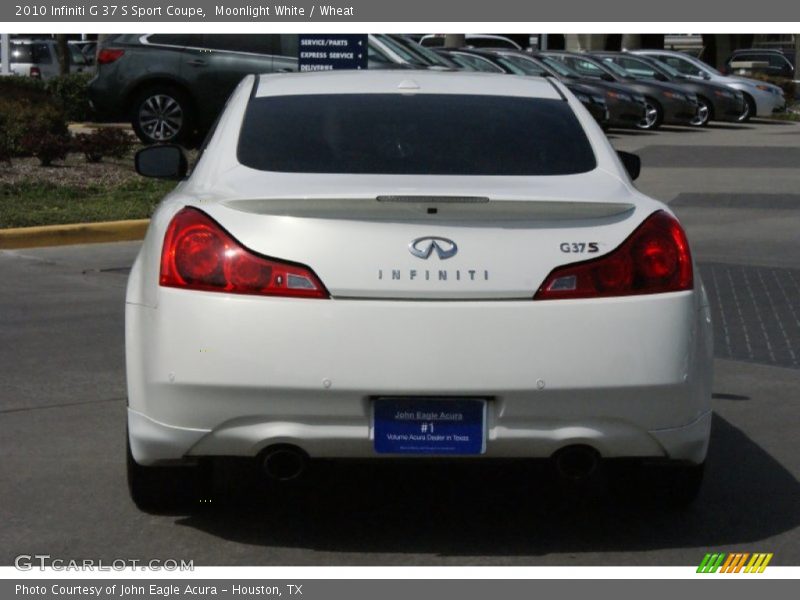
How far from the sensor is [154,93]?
21078 millimetres

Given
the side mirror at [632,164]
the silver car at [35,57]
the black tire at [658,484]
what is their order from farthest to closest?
the silver car at [35,57] → the side mirror at [632,164] → the black tire at [658,484]

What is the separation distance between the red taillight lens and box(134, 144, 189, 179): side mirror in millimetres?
15036

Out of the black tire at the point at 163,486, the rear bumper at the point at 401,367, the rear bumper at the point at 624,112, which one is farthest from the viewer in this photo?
the rear bumper at the point at 624,112

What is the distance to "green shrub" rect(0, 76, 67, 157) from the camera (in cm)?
1772

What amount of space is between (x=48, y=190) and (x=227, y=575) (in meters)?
11.4

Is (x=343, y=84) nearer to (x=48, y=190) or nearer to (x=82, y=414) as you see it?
(x=82, y=414)

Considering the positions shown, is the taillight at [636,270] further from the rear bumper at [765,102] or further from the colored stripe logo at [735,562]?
the rear bumper at [765,102]

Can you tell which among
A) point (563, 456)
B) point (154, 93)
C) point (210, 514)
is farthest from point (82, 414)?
point (154, 93)

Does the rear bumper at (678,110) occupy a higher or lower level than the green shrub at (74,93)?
lower

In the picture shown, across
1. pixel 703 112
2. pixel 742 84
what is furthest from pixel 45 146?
pixel 742 84

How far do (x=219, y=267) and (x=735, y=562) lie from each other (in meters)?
1.86

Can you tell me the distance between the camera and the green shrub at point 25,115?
17.7 m

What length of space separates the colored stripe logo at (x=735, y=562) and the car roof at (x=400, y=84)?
190cm

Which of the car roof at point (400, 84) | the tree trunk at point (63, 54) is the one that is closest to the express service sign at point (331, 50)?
the car roof at point (400, 84)
